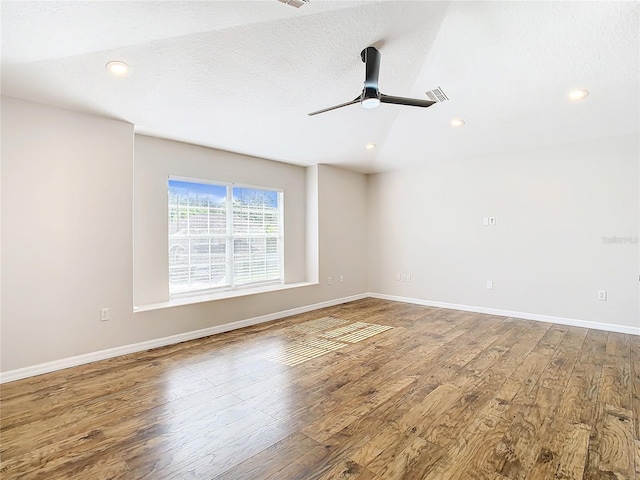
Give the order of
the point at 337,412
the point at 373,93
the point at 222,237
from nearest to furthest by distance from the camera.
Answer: the point at 337,412
the point at 373,93
the point at 222,237

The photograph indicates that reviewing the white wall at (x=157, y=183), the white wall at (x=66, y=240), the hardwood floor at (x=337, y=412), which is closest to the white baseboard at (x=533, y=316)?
the hardwood floor at (x=337, y=412)

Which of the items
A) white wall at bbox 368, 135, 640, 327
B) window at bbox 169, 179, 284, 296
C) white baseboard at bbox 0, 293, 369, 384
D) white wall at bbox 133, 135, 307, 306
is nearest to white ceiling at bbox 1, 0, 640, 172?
→ white wall at bbox 133, 135, 307, 306

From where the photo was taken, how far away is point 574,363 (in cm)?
318

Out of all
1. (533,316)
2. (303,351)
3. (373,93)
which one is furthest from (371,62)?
(533,316)

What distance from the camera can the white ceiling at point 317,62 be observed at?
228 cm

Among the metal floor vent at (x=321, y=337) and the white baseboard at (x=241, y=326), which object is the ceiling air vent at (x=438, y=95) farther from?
the white baseboard at (x=241, y=326)

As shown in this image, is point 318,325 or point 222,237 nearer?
point 318,325

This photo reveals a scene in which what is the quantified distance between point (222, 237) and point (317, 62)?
2.77 metres

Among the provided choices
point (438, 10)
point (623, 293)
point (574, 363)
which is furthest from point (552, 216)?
point (438, 10)

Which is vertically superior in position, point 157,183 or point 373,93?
point 373,93

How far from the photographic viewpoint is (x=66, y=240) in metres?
3.20

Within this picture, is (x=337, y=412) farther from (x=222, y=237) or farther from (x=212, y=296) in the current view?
(x=222, y=237)

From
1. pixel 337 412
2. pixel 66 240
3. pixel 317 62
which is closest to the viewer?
pixel 337 412

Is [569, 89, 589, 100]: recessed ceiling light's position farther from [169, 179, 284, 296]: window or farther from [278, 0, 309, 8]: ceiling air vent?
[169, 179, 284, 296]: window
